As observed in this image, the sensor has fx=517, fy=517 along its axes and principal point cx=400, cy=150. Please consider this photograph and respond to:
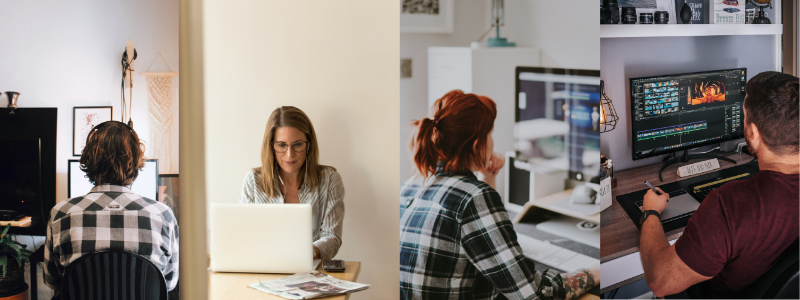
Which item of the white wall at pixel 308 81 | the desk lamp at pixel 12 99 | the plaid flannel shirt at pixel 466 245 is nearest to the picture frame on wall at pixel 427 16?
the white wall at pixel 308 81

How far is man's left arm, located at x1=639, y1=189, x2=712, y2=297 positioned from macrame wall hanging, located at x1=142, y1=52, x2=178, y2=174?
200 cm

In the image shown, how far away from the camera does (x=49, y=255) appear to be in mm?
971

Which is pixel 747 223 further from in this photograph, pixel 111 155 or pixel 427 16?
pixel 111 155

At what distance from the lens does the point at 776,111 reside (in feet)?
7.29

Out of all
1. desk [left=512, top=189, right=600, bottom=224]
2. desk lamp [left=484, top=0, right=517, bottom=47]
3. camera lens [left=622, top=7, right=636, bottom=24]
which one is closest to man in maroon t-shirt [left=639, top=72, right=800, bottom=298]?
desk [left=512, top=189, right=600, bottom=224]

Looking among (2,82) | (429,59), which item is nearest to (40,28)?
(2,82)

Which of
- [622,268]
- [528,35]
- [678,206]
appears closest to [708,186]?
[678,206]

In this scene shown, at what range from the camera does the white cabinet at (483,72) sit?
7.39 feet

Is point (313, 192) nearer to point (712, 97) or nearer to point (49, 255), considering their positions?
point (49, 255)

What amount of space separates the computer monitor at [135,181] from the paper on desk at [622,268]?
75.3 inches

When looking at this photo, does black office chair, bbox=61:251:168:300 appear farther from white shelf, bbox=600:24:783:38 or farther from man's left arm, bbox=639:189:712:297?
white shelf, bbox=600:24:783:38

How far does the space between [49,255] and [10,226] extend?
8 cm

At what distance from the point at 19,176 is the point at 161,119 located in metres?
0.30

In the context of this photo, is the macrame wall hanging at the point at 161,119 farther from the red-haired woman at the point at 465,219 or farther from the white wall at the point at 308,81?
the white wall at the point at 308,81
